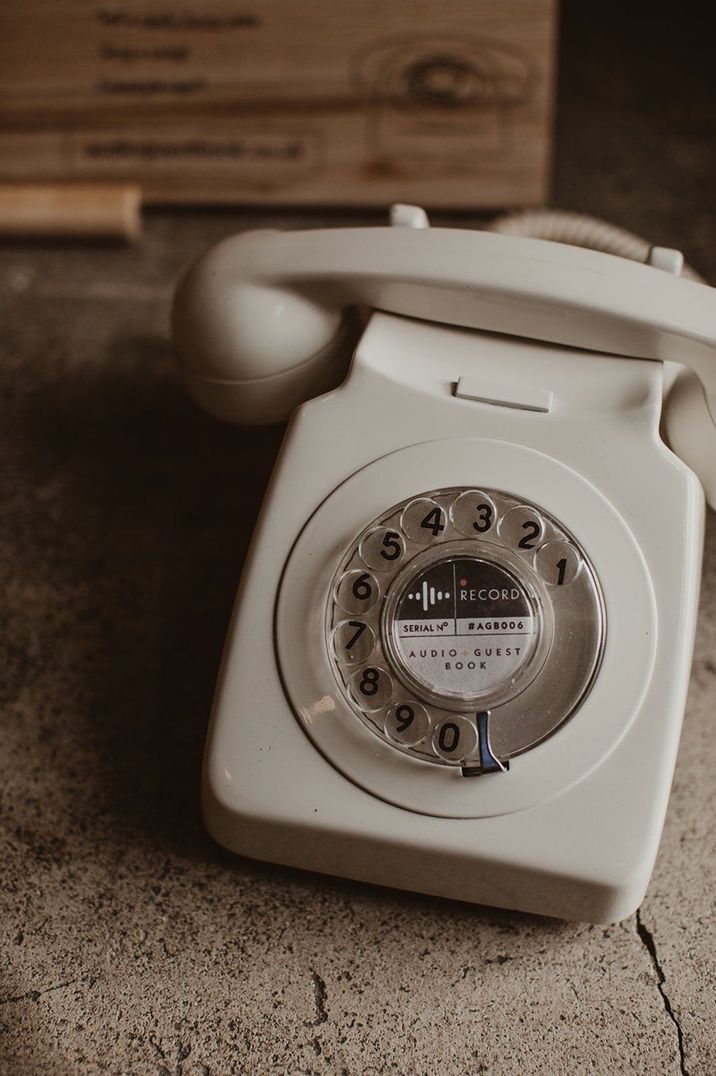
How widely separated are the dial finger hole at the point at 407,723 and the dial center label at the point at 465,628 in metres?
0.02

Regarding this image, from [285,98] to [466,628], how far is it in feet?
2.42

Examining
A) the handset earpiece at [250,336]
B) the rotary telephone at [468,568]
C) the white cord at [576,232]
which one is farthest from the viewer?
the white cord at [576,232]

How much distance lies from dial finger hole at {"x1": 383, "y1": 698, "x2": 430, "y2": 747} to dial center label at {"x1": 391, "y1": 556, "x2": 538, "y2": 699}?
0.08ft

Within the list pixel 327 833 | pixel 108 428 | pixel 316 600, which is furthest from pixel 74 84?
pixel 327 833

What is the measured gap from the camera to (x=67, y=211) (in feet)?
3.80

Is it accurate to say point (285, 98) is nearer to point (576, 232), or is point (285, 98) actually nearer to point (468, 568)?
point (576, 232)

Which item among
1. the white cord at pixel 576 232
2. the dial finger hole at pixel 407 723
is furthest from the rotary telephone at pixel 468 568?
the white cord at pixel 576 232

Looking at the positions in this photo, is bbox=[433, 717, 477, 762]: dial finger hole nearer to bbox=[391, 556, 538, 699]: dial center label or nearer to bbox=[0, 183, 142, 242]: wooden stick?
bbox=[391, 556, 538, 699]: dial center label

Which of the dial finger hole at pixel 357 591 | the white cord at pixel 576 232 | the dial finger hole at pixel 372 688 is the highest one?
the white cord at pixel 576 232

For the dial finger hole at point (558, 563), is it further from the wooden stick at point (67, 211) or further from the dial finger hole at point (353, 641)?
the wooden stick at point (67, 211)

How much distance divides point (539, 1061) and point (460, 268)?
60cm

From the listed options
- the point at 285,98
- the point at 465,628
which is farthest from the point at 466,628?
the point at 285,98

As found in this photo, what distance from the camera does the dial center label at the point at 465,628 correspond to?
27.8 inches

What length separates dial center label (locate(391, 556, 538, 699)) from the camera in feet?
2.32
